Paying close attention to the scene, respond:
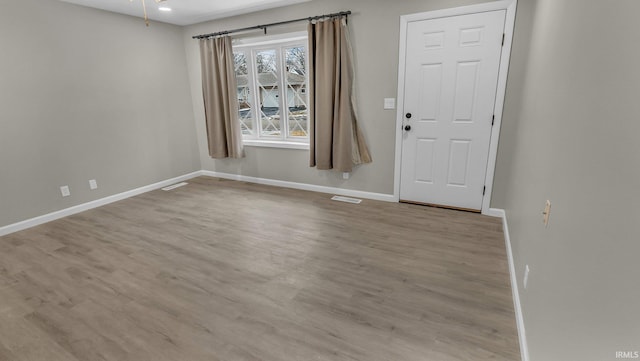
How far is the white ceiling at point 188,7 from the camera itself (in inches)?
145

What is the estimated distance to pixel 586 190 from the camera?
103 cm

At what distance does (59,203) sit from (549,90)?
505cm

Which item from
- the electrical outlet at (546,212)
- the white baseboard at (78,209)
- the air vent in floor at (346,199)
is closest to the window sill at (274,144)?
the air vent in floor at (346,199)

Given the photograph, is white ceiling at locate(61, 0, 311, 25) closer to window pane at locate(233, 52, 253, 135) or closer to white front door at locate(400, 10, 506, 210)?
window pane at locate(233, 52, 253, 135)

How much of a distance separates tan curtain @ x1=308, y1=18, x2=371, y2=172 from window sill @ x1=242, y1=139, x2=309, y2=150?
14.8 inches

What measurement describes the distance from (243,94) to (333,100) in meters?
1.82

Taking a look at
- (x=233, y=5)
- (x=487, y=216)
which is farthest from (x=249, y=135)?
(x=487, y=216)

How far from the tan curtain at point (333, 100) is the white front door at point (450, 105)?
67cm

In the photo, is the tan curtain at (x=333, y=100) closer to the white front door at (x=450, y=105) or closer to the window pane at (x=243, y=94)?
the white front door at (x=450, y=105)

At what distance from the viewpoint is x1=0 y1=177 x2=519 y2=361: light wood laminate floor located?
1.75m

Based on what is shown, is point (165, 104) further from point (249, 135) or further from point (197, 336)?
point (197, 336)

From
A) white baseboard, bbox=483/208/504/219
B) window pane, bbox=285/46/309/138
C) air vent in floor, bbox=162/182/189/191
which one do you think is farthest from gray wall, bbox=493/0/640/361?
air vent in floor, bbox=162/182/189/191

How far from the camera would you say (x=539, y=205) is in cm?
168

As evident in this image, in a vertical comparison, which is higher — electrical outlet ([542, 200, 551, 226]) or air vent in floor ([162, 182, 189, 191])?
electrical outlet ([542, 200, 551, 226])
